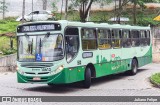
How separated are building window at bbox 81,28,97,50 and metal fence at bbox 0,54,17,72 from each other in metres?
8.89

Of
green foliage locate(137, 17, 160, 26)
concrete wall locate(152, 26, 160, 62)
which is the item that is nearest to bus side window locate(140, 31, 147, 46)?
concrete wall locate(152, 26, 160, 62)

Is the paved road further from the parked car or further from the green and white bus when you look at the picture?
the parked car

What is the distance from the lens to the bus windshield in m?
15.8

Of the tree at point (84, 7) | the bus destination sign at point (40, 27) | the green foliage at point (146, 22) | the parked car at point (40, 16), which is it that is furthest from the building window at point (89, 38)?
the parked car at point (40, 16)

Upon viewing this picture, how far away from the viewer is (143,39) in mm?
25141

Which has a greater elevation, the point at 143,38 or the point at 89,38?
the point at 89,38

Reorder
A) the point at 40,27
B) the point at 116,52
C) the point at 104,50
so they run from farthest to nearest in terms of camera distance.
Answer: the point at 116,52 < the point at 104,50 < the point at 40,27

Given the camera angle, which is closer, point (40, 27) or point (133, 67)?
point (40, 27)

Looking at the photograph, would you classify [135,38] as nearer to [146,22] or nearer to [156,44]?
[156,44]

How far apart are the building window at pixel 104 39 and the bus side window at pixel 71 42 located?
228 centimetres

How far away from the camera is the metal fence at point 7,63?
25.6 m

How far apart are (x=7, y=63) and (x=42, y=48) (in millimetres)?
10541

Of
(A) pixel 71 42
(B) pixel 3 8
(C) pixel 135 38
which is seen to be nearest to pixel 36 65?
(A) pixel 71 42

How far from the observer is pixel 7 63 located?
26047 millimetres
